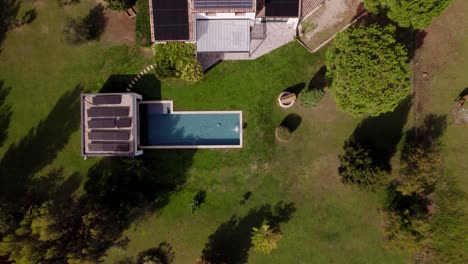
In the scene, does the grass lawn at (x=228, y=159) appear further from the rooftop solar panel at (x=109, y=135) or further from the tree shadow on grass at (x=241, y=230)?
the rooftop solar panel at (x=109, y=135)

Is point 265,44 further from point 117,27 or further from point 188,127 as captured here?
point 117,27

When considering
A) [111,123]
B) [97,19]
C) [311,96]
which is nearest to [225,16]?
[311,96]

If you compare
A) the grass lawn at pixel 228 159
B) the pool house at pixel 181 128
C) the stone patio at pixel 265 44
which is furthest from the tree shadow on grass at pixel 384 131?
the pool house at pixel 181 128

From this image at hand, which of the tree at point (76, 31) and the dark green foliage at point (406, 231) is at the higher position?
the tree at point (76, 31)

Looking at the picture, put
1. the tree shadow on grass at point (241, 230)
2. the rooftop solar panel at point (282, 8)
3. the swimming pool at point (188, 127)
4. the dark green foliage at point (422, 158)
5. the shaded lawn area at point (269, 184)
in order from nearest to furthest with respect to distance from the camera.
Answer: the dark green foliage at point (422, 158) → the rooftop solar panel at point (282, 8) → the shaded lawn area at point (269, 184) → the tree shadow on grass at point (241, 230) → the swimming pool at point (188, 127)

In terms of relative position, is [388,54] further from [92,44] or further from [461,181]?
[92,44]

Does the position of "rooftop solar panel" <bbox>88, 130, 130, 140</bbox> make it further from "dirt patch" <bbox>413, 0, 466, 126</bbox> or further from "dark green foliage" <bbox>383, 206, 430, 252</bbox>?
"dirt patch" <bbox>413, 0, 466, 126</bbox>
